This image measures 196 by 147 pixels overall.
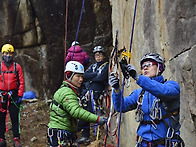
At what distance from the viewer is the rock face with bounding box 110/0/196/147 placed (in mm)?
3273

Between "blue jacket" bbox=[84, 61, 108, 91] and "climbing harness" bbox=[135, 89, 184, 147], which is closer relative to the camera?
"climbing harness" bbox=[135, 89, 184, 147]

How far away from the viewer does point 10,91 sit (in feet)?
22.4

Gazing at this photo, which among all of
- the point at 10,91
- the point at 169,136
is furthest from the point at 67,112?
the point at 10,91

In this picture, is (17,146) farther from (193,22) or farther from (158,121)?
(193,22)

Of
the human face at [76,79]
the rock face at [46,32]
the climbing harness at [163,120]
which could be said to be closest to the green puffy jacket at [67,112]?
the human face at [76,79]

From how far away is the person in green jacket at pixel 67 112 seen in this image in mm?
4062

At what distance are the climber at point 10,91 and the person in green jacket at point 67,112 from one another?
2.74 metres

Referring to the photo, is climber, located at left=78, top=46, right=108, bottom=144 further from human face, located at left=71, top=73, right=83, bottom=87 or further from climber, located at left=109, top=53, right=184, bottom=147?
climber, located at left=109, top=53, right=184, bottom=147

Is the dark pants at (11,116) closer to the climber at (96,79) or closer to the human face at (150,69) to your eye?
the climber at (96,79)

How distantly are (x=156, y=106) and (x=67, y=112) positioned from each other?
1651mm

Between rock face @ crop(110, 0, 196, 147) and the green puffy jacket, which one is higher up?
rock face @ crop(110, 0, 196, 147)

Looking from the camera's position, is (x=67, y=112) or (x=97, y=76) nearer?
(x=67, y=112)

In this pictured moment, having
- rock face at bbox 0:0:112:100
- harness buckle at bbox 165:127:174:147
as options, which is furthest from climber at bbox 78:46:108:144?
harness buckle at bbox 165:127:174:147

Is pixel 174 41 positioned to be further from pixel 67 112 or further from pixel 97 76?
pixel 97 76
